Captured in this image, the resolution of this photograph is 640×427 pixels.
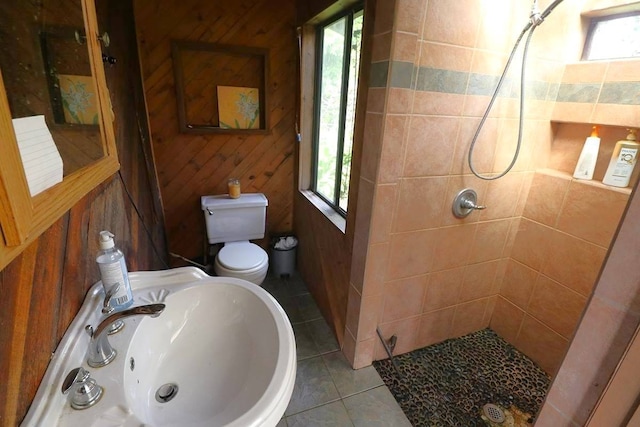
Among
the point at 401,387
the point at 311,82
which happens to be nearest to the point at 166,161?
the point at 311,82

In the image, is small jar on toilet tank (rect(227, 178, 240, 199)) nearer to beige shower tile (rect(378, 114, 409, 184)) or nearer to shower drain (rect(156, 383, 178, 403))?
beige shower tile (rect(378, 114, 409, 184))

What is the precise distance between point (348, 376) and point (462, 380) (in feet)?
2.18

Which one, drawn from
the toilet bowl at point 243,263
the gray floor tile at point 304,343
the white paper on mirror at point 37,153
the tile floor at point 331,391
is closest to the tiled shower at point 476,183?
the tile floor at point 331,391

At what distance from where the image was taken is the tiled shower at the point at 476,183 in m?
1.31

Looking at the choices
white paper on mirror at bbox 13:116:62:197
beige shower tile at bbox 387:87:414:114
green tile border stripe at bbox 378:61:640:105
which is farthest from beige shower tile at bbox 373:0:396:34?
white paper on mirror at bbox 13:116:62:197

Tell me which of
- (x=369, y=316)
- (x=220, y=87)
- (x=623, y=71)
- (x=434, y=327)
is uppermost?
(x=623, y=71)

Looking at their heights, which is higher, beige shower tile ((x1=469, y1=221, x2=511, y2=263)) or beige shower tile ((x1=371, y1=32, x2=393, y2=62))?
beige shower tile ((x1=371, y1=32, x2=393, y2=62))

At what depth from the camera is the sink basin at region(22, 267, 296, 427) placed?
0.65 m

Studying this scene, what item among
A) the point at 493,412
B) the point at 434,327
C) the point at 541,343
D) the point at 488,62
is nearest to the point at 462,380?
the point at 493,412

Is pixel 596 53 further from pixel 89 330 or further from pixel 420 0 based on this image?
pixel 89 330

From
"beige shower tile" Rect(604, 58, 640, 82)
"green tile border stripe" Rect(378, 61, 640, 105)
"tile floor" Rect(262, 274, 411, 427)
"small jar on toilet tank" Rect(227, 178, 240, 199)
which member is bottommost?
"tile floor" Rect(262, 274, 411, 427)

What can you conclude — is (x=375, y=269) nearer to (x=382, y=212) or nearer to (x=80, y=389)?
(x=382, y=212)

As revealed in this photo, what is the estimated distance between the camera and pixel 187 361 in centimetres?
94

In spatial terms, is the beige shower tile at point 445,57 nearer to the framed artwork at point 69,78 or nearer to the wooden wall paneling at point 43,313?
the framed artwork at point 69,78
